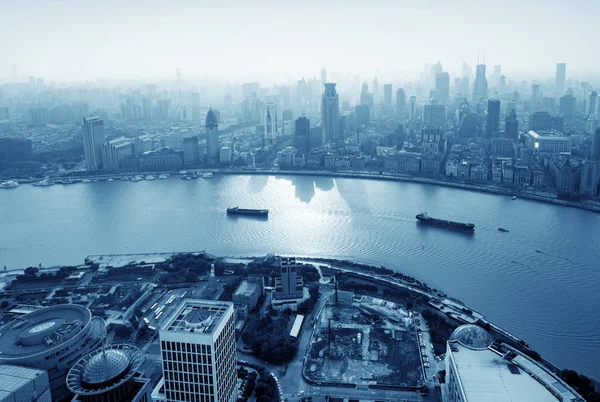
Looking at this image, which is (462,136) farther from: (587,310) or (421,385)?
(421,385)

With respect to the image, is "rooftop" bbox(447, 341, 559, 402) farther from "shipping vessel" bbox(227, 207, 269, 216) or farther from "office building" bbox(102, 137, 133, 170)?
"office building" bbox(102, 137, 133, 170)

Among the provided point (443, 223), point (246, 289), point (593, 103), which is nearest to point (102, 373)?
point (246, 289)

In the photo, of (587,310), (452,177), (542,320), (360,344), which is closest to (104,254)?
(360,344)

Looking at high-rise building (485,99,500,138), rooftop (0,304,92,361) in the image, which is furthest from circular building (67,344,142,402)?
high-rise building (485,99,500,138)

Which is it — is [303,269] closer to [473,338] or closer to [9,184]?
[473,338]

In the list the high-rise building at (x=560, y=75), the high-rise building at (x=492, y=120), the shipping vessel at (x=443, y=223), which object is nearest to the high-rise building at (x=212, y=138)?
the shipping vessel at (x=443, y=223)

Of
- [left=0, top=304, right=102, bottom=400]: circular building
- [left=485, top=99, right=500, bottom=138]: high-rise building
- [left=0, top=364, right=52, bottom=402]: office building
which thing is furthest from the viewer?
[left=485, top=99, right=500, bottom=138]: high-rise building
